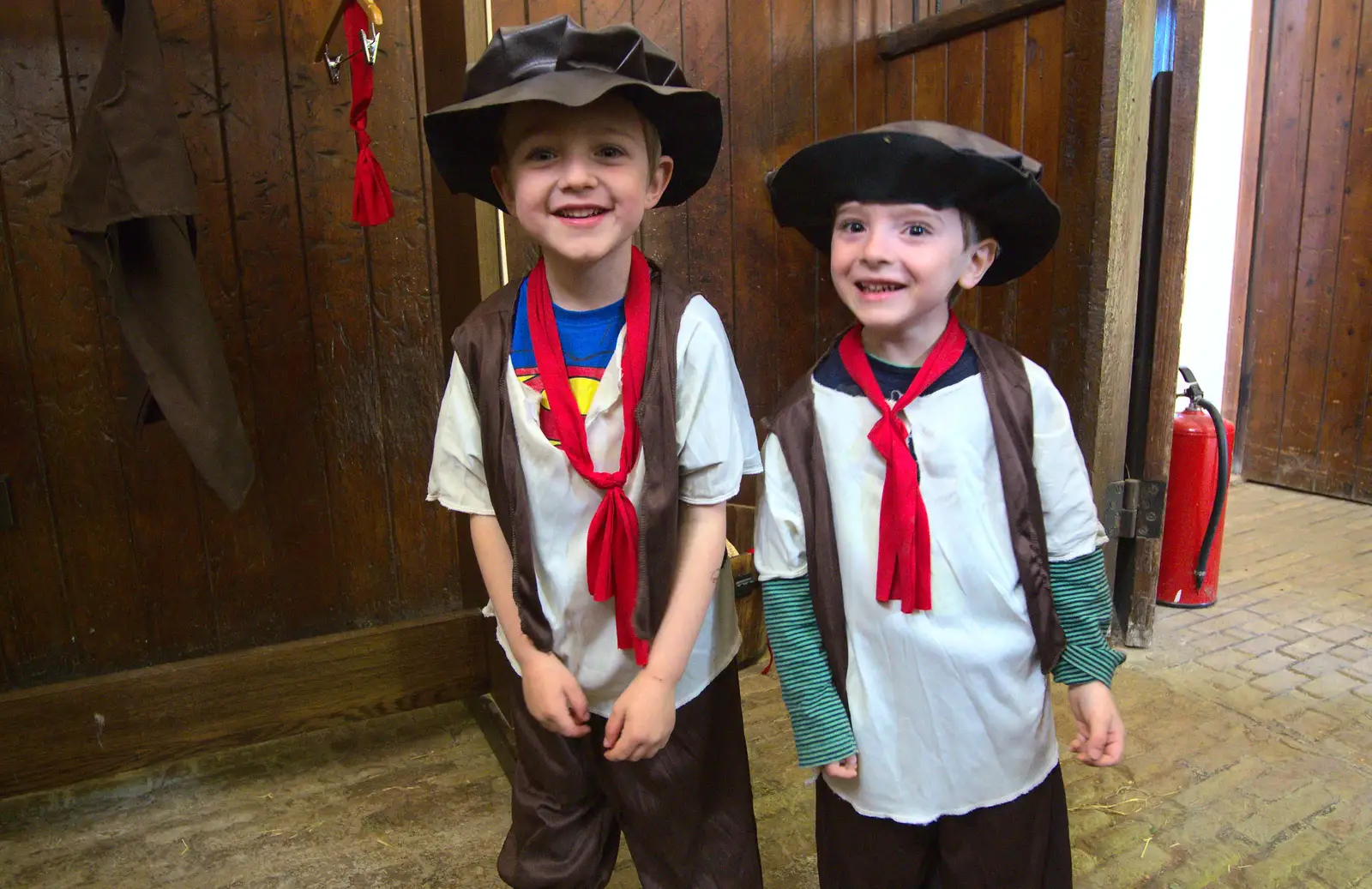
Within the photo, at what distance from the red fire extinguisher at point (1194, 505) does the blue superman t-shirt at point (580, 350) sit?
2188 mm

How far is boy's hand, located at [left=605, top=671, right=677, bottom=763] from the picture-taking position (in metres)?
1.09

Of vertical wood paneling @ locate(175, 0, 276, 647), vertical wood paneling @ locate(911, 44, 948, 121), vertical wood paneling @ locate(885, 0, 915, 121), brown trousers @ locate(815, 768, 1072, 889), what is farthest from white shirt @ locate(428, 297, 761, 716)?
vertical wood paneling @ locate(885, 0, 915, 121)

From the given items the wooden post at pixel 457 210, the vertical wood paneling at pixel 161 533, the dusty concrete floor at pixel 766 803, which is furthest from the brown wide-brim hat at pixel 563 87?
the dusty concrete floor at pixel 766 803

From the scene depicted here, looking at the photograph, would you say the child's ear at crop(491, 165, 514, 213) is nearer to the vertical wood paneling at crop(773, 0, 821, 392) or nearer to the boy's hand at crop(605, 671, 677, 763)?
the boy's hand at crop(605, 671, 677, 763)

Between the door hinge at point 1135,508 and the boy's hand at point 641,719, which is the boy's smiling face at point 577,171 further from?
the door hinge at point 1135,508

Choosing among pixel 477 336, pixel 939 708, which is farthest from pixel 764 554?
pixel 477 336

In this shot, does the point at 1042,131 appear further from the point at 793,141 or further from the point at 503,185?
the point at 503,185

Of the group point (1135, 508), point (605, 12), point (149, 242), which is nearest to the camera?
point (149, 242)

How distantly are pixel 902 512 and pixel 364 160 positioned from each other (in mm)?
990

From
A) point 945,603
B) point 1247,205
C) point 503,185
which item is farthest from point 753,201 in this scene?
point 1247,205

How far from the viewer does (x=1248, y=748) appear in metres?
2.02

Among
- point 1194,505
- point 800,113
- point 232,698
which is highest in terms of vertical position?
point 800,113

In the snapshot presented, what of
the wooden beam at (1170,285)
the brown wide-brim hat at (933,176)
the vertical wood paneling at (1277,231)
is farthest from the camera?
the vertical wood paneling at (1277,231)

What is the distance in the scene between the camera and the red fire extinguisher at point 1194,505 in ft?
8.98
